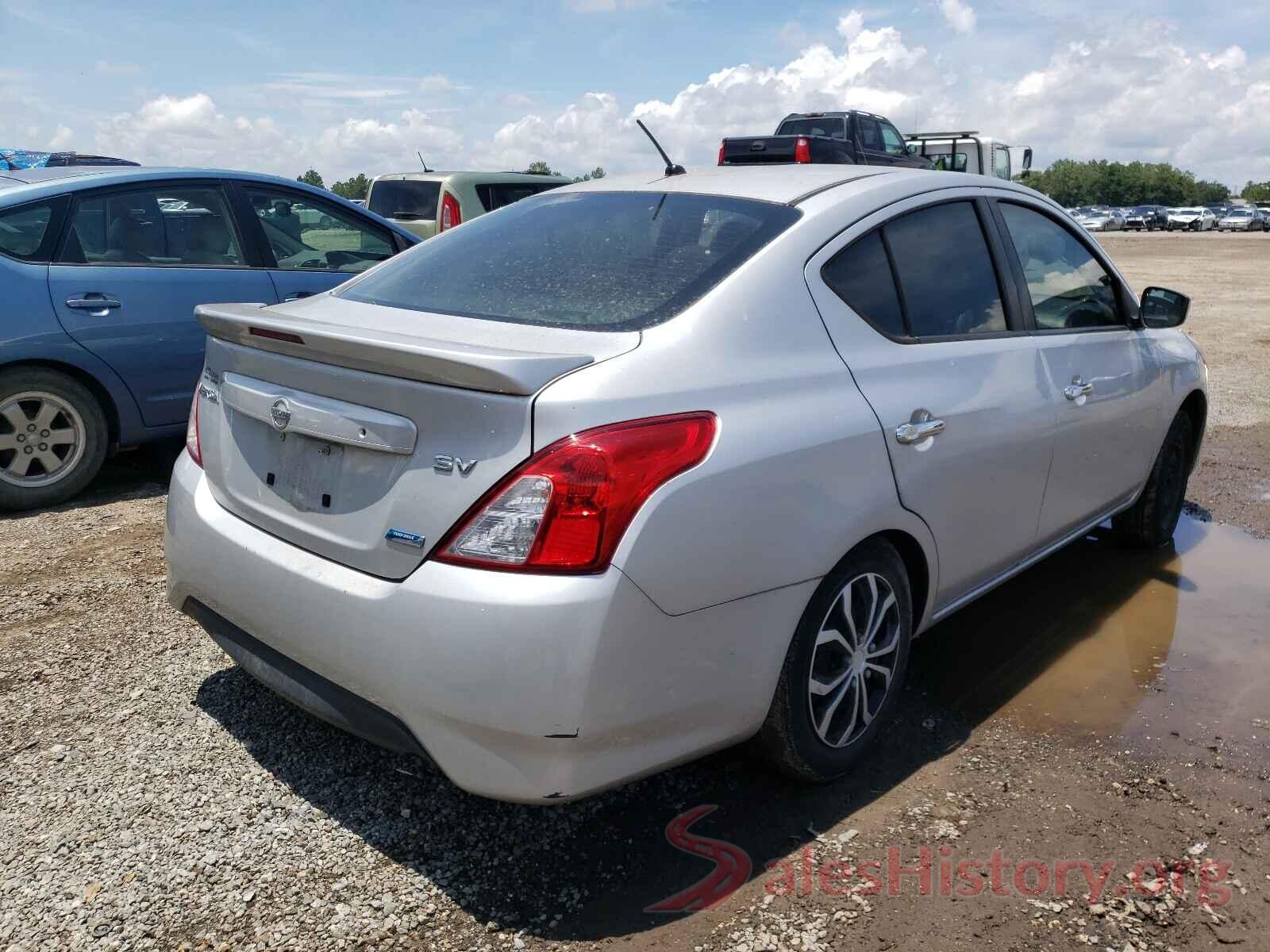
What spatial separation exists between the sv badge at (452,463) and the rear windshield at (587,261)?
50 cm

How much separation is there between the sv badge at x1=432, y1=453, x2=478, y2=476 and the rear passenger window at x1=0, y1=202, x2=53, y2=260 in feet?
12.9

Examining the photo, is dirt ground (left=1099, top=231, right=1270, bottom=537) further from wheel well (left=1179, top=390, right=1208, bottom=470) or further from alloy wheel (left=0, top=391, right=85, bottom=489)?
alloy wheel (left=0, top=391, right=85, bottom=489)

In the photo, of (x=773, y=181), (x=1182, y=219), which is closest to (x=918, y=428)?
(x=773, y=181)

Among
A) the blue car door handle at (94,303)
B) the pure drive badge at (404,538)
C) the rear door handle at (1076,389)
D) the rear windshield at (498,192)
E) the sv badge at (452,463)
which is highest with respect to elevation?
the rear windshield at (498,192)

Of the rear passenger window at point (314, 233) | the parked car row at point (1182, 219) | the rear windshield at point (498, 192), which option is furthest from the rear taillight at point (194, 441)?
the parked car row at point (1182, 219)

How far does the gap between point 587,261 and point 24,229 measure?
3.64 metres

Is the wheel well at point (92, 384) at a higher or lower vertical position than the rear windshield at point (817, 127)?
lower

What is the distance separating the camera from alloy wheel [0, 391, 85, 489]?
5.16 metres

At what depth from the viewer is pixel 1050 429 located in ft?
11.8

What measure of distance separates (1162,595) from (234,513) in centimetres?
371

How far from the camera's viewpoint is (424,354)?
2287 mm

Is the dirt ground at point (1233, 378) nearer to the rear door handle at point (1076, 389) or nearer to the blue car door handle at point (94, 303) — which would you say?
the rear door handle at point (1076, 389)

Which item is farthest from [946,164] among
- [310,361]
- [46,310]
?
[310,361]

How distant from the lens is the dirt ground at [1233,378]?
593 cm
